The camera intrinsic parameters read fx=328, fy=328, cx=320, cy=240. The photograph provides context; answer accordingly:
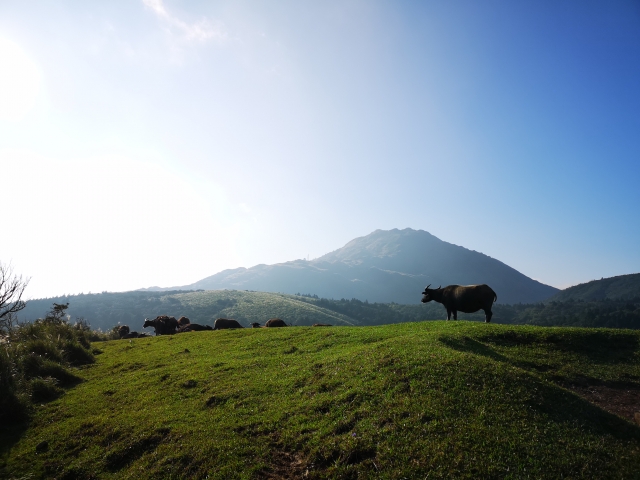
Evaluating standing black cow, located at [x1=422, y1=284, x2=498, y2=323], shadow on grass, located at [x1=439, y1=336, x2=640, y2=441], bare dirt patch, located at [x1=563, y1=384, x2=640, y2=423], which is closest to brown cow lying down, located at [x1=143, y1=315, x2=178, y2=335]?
standing black cow, located at [x1=422, y1=284, x2=498, y2=323]

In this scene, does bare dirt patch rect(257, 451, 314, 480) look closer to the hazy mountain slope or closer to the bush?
the bush

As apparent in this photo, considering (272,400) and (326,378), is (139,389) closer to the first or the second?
(272,400)

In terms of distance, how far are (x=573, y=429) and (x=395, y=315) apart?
568ft

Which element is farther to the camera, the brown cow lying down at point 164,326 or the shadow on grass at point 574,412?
the brown cow lying down at point 164,326

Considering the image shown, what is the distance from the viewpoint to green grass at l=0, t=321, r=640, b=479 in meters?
7.50

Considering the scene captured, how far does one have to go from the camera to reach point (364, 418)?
360 inches

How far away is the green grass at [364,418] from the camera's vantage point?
24.6ft

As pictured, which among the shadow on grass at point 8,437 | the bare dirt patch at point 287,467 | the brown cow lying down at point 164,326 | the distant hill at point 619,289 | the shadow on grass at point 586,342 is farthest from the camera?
the distant hill at point 619,289

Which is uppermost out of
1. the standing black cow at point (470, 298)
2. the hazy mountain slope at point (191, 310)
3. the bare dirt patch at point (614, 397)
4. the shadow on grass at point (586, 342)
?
the standing black cow at point (470, 298)

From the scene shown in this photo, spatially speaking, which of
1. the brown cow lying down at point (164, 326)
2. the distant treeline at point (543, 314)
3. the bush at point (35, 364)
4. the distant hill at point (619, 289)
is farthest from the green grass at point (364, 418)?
the distant hill at point (619, 289)

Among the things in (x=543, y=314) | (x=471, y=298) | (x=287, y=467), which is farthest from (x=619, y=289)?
(x=287, y=467)

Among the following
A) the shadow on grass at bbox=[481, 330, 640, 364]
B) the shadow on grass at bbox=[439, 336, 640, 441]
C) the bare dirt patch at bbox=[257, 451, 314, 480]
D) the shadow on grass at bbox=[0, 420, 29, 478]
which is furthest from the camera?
the shadow on grass at bbox=[481, 330, 640, 364]

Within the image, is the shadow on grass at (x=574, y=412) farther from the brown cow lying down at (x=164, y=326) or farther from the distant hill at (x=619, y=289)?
the distant hill at (x=619, y=289)

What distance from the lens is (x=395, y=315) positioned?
174375 mm
